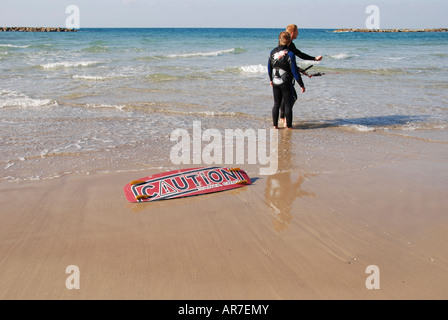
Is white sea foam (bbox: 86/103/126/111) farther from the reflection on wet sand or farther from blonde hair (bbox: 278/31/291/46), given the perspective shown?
the reflection on wet sand

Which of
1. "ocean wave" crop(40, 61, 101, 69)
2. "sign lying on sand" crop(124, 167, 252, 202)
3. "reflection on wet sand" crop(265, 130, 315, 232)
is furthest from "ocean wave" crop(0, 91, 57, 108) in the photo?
"ocean wave" crop(40, 61, 101, 69)

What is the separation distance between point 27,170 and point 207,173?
234 cm

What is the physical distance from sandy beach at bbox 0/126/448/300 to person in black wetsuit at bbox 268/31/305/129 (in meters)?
2.39

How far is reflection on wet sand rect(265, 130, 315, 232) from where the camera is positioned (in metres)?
3.75

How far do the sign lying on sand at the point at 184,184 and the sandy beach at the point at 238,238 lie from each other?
0.10 meters

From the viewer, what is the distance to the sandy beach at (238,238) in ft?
8.85

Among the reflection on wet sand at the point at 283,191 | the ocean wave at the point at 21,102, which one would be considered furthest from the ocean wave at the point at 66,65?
the reflection on wet sand at the point at 283,191

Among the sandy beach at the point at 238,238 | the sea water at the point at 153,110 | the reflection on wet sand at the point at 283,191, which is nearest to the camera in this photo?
the sandy beach at the point at 238,238

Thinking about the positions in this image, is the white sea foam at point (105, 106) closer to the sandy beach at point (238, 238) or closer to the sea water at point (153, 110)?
the sea water at point (153, 110)

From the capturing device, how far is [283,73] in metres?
6.93

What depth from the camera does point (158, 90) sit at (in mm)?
11281

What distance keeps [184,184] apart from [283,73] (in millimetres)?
3534

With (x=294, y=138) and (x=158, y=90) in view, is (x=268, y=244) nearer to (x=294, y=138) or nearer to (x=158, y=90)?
(x=294, y=138)
